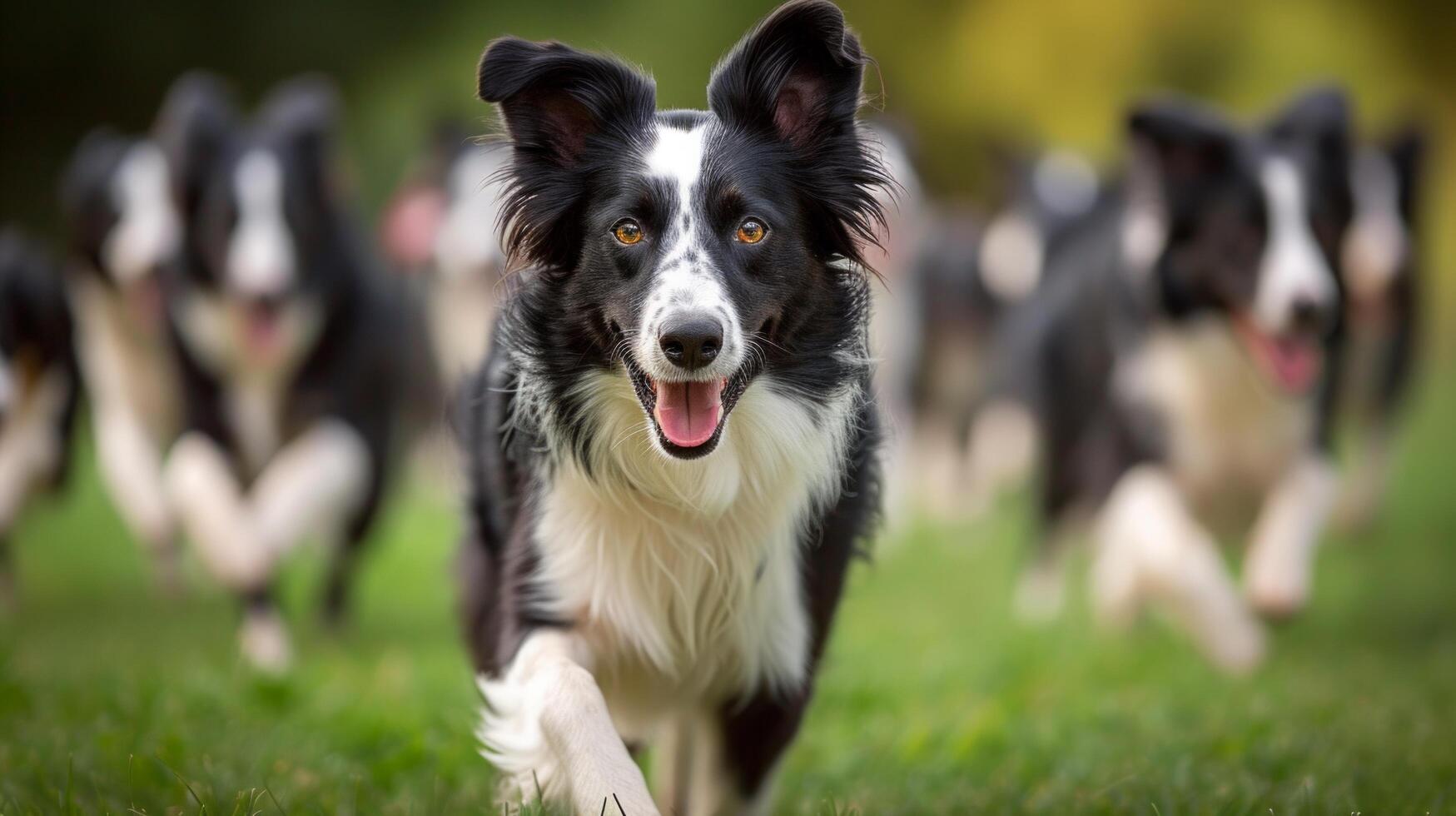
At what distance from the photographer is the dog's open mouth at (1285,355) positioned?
610cm

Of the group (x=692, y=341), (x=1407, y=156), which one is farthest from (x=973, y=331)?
(x=692, y=341)

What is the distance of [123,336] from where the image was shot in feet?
27.3

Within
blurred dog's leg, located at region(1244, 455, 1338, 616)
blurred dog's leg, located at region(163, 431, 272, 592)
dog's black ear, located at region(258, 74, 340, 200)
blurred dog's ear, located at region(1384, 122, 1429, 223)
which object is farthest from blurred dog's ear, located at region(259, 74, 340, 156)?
blurred dog's ear, located at region(1384, 122, 1429, 223)

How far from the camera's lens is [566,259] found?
3.53 meters

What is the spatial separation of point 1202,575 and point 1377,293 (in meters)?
4.54

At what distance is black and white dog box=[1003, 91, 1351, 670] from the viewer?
603cm

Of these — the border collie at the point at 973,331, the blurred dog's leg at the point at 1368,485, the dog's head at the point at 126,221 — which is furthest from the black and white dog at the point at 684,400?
the blurred dog's leg at the point at 1368,485

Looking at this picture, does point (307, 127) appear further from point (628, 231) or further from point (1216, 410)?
point (1216, 410)

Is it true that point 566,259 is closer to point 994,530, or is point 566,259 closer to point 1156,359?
point 1156,359

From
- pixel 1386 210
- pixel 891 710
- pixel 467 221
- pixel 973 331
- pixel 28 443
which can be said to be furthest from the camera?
pixel 973 331

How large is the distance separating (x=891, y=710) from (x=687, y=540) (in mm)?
2215

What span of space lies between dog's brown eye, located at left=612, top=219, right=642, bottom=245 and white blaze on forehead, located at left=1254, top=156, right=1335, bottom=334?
3.51 metres

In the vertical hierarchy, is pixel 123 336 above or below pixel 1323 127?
below

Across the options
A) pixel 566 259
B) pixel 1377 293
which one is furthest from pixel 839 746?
pixel 1377 293
